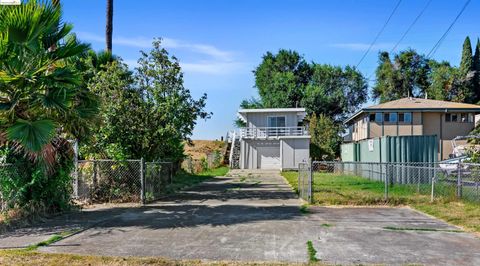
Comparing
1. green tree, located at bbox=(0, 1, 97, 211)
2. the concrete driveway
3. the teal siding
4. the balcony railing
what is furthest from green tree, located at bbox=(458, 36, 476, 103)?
green tree, located at bbox=(0, 1, 97, 211)

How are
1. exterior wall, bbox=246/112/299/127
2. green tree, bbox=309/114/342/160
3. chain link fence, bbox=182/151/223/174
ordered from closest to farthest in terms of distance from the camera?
chain link fence, bbox=182/151/223/174
green tree, bbox=309/114/342/160
exterior wall, bbox=246/112/299/127

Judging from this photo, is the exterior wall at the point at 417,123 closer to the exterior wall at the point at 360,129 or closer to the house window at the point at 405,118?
the house window at the point at 405,118

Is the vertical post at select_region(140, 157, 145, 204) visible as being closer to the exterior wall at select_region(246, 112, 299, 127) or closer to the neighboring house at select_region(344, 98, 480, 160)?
the neighboring house at select_region(344, 98, 480, 160)

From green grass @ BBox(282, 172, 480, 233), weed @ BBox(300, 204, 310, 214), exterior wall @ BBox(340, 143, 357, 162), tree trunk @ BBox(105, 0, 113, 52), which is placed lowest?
weed @ BBox(300, 204, 310, 214)

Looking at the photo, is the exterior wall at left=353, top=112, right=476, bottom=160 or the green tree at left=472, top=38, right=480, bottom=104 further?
the green tree at left=472, top=38, right=480, bottom=104

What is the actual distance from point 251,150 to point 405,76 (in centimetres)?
2558

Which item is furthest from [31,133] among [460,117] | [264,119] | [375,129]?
[460,117]

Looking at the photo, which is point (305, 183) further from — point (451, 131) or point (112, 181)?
point (451, 131)

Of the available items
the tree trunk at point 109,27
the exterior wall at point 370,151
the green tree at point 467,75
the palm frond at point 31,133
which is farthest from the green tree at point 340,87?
the palm frond at point 31,133

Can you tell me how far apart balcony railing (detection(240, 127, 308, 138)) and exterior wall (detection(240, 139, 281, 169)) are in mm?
517

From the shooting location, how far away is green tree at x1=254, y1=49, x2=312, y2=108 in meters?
54.8

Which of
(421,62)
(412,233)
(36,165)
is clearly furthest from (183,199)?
(421,62)

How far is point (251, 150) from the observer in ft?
130

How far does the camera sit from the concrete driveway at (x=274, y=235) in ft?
24.1
